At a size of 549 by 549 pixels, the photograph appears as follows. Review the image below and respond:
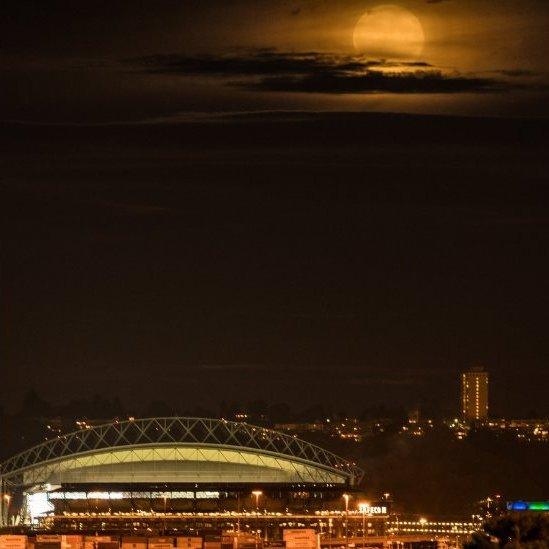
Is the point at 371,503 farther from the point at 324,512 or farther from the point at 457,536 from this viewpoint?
the point at 457,536

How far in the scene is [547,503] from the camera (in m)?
185

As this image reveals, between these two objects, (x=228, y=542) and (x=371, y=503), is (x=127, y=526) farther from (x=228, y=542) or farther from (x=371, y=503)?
(x=228, y=542)

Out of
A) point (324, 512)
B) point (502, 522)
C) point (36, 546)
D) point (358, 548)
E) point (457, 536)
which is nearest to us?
point (502, 522)

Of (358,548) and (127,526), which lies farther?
(127,526)

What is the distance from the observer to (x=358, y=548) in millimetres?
132625

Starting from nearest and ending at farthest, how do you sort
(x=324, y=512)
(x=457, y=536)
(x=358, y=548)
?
(x=358, y=548), (x=457, y=536), (x=324, y=512)

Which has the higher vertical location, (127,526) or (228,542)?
(127,526)

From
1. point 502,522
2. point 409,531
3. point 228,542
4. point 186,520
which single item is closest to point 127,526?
point 186,520

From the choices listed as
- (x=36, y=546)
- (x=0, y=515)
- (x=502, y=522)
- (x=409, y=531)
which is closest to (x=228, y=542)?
(x=36, y=546)

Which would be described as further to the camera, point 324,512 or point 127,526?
point 324,512

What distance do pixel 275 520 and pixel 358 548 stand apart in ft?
174

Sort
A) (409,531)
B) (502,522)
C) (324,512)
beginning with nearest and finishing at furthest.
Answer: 1. (502,522)
2. (409,531)
3. (324,512)

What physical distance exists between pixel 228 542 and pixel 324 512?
7389 cm

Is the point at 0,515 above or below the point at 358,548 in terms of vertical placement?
above
